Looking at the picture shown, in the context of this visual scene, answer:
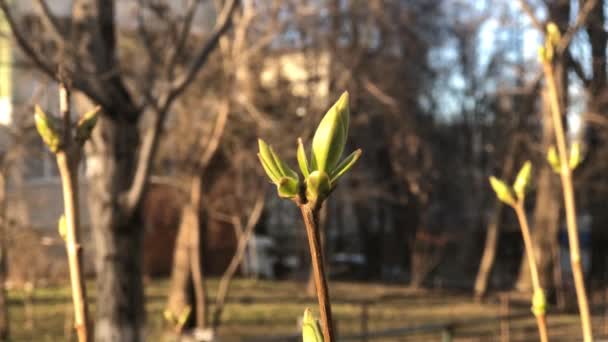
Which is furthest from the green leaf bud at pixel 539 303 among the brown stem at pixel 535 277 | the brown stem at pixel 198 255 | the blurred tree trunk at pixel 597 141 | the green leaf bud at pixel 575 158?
the brown stem at pixel 198 255

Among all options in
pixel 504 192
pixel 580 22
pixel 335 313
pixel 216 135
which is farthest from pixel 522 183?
pixel 335 313

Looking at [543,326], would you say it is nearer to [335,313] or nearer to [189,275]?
[189,275]

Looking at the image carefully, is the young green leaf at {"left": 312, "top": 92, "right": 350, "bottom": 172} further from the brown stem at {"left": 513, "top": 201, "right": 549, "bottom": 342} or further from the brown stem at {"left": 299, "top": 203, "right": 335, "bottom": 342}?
the brown stem at {"left": 513, "top": 201, "right": 549, "bottom": 342}

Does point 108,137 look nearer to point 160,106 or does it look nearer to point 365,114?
point 160,106

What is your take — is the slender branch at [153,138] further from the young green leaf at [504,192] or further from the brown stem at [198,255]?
the brown stem at [198,255]

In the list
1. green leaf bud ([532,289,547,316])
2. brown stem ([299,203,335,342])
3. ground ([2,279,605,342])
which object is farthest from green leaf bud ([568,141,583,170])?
ground ([2,279,605,342])

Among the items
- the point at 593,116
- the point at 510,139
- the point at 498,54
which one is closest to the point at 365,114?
the point at 593,116
